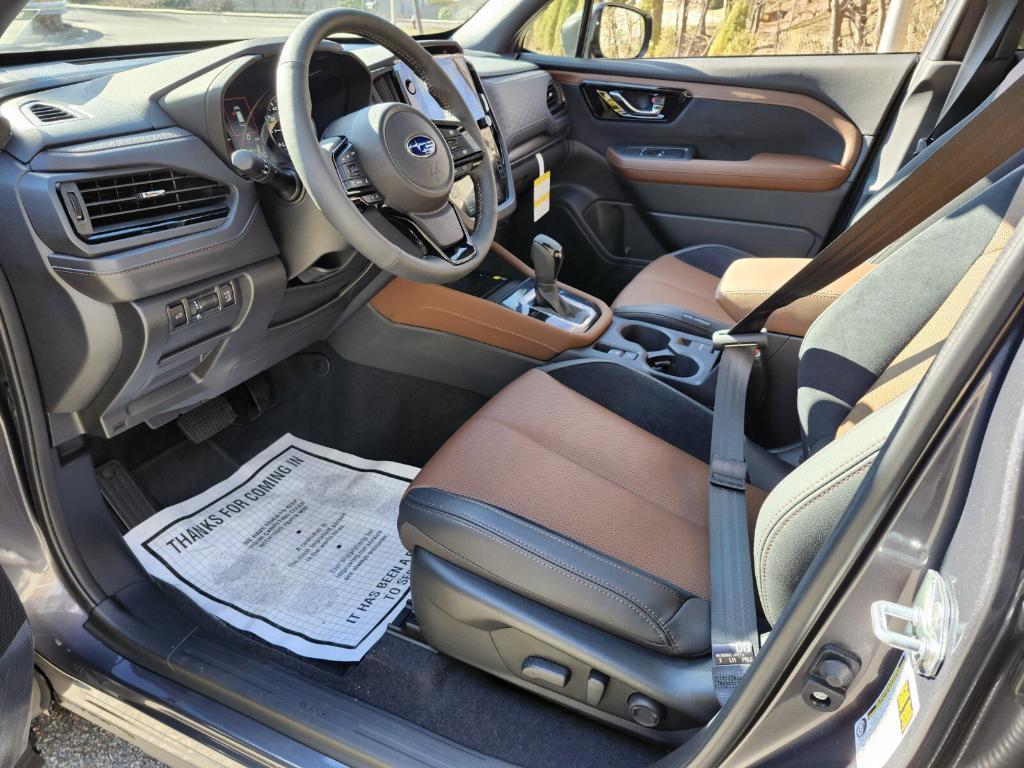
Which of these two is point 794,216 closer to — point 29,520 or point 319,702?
point 319,702

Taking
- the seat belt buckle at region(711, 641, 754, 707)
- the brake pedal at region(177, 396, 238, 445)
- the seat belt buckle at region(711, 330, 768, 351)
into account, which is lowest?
the brake pedal at region(177, 396, 238, 445)

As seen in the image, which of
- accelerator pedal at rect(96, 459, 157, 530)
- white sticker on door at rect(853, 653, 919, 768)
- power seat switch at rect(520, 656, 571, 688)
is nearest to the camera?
white sticker on door at rect(853, 653, 919, 768)

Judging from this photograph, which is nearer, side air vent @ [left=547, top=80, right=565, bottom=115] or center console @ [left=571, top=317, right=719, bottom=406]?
center console @ [left=571, top=317, right=719, bottom=406]

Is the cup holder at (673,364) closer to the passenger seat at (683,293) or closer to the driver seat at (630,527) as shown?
the passenger seat at (683,293)

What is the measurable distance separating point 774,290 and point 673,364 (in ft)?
0.91

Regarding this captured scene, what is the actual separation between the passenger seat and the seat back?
0.65 m

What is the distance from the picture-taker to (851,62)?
7.07 ft

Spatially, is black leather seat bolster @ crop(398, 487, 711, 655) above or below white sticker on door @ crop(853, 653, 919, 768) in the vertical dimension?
below

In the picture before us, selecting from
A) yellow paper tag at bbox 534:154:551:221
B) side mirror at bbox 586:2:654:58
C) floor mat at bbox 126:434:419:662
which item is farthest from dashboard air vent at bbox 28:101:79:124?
side mirror at bbox 586:2:654:58

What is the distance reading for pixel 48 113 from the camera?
3.27ft

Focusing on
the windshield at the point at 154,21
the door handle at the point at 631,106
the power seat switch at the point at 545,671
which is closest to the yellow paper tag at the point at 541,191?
the door handle at the point at 631,106

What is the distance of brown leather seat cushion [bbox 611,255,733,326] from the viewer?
1841 mm

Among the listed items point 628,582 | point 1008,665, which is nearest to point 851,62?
point 628,582

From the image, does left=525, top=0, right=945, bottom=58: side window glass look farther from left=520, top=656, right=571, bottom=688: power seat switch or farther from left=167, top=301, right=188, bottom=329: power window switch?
left=520, top=656, right=571, bottom=688: power seat switch
